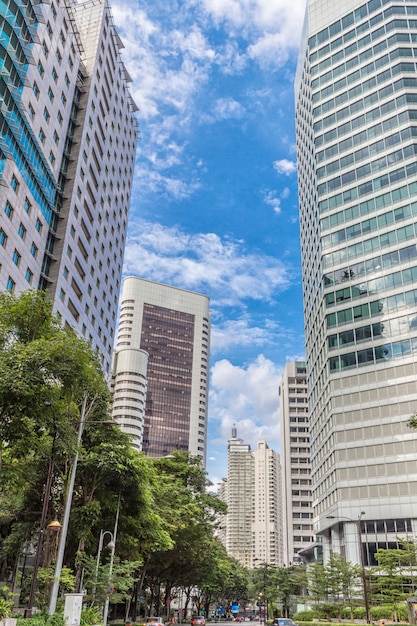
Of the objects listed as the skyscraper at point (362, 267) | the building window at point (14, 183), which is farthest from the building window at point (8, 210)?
the skyscraper at point (362, 267)

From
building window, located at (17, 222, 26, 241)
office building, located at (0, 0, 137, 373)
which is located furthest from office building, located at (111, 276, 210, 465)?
building window, located at (17, 222, 26, 241)

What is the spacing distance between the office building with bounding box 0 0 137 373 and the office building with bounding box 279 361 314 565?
6501cm

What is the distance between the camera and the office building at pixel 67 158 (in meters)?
49.5

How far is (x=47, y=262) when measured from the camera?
6038 centimetres

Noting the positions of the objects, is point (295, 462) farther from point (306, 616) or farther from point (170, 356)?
point (306, 616)

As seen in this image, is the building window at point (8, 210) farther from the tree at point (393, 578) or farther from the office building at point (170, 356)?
the office building at point (170, 356)

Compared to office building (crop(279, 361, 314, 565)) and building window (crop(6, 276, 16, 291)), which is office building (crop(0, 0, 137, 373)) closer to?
building window (crop(6, 276, 16, 291))

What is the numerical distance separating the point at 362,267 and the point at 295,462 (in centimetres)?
7351

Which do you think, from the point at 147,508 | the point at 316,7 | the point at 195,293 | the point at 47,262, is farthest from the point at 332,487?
the point at 195,293

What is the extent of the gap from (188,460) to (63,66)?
4685 centimetres

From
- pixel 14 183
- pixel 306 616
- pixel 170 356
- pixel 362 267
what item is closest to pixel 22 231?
pixel 14 183

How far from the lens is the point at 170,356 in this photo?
17412 centimetres

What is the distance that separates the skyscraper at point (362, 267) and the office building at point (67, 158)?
29.6 meters

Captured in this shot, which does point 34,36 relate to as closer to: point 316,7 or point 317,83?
point 317,83
